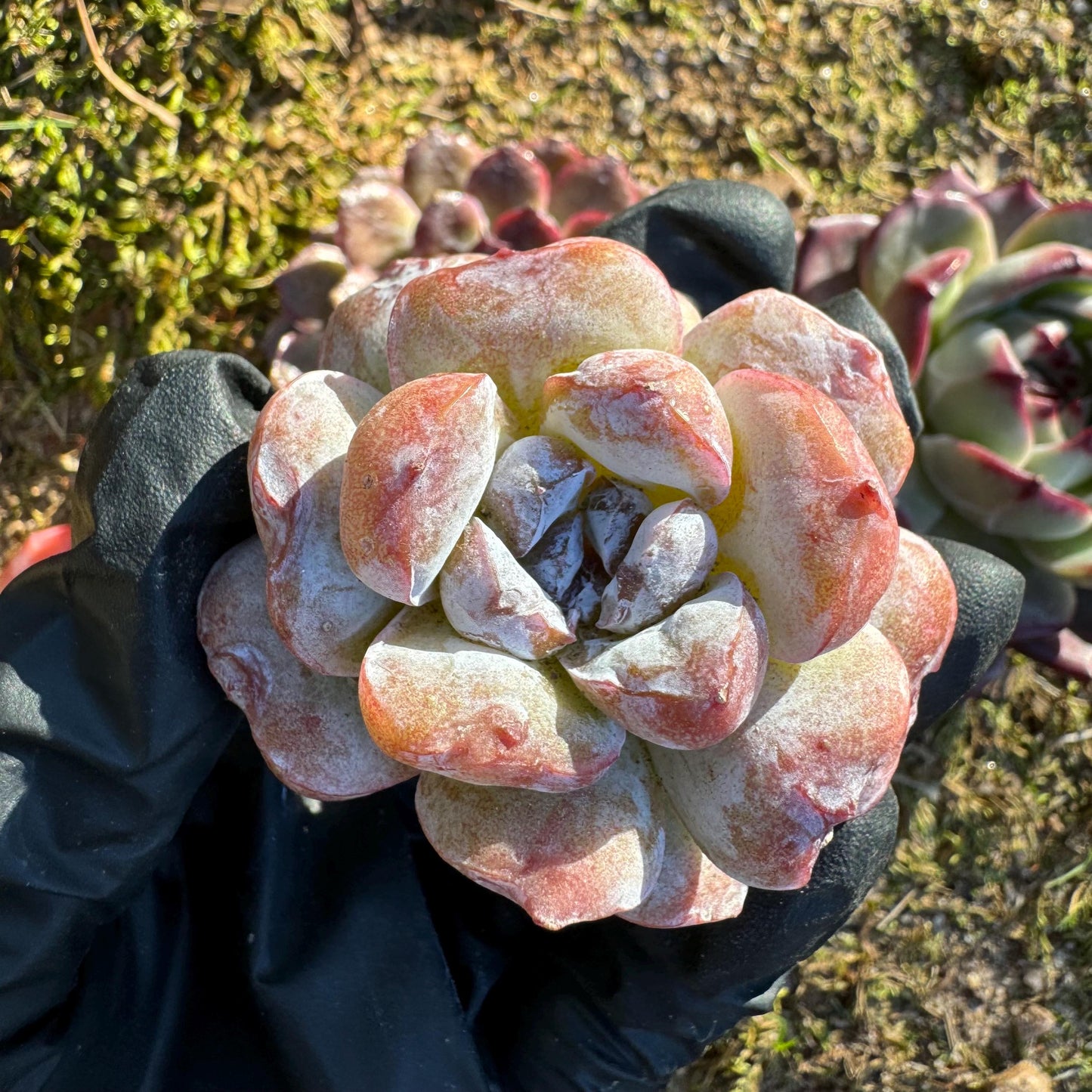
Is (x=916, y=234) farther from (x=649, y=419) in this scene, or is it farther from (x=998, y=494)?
(x=649, y=419)

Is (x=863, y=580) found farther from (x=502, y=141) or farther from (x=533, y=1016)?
(x=502, y=141)

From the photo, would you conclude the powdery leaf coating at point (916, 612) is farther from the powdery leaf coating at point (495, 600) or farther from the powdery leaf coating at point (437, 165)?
the powdery leaf coating at point (437, 165)

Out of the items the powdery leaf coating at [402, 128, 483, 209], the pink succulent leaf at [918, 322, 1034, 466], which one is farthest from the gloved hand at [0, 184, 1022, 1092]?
the powdery leaf coating at [402, 128, 483, 209]

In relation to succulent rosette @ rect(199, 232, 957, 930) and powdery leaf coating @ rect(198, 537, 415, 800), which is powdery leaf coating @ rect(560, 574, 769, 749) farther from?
powdery leaf coating @ rect(198, 537, 415, 800)

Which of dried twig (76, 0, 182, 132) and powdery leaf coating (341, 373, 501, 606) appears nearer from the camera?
powdery leaf coating (341, 373, 501, 606)

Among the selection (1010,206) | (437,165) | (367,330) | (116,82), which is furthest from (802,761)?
(116,82)
